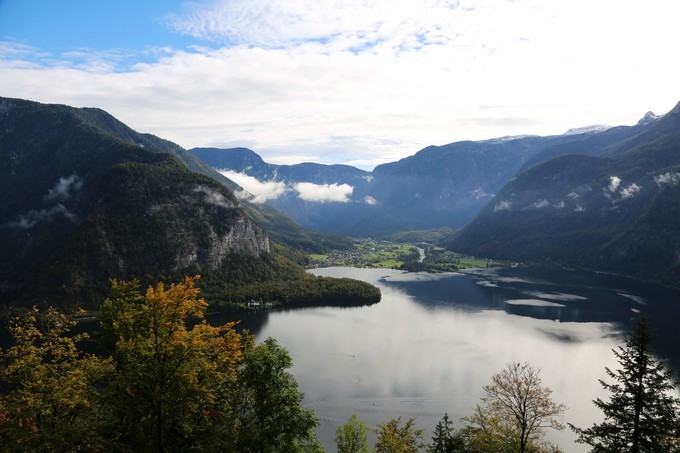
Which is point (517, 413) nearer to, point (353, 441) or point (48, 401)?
point (353, 441)

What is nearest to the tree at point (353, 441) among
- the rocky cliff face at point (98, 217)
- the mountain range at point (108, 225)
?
the mountain range at point (108, 225)

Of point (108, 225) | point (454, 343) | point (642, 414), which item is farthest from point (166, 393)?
point (108, 225)

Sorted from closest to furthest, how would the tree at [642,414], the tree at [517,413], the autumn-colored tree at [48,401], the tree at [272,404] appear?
1. the autumn-colored tree at [48,401]
2. the tree at [642,414]
3. the tree at [272,404]
4. the tree at [517,413]

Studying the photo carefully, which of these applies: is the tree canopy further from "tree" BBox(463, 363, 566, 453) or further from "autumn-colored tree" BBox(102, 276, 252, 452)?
"tree" BBox(463, 363, 566, 453)

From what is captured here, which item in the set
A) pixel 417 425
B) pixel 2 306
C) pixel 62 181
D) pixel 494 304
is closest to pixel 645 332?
Answer: pixel 417 425

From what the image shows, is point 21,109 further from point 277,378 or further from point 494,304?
point 277,378

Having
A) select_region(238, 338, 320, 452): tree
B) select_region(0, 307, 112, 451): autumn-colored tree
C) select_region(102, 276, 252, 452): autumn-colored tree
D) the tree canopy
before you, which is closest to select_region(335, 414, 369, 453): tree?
select_region(238, 338, 320, 452): tree

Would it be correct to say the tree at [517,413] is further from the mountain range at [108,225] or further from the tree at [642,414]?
the mountain range at [108,225]

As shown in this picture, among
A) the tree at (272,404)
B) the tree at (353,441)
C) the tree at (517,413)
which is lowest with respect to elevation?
the tree at (353,441)
